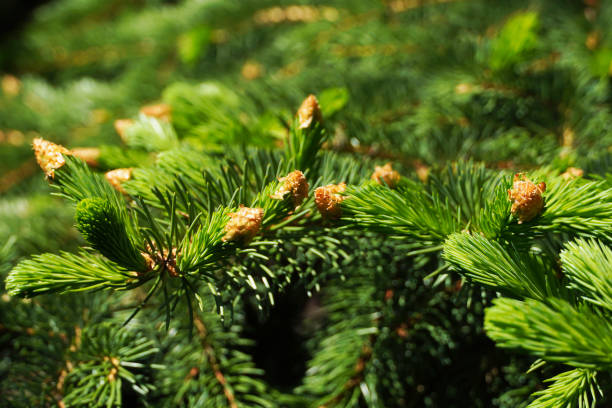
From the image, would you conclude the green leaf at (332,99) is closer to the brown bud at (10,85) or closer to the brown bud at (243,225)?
the brown bud at (243,225)

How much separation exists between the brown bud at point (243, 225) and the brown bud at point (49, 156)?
17cm

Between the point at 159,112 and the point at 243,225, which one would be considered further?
the point at 159,112

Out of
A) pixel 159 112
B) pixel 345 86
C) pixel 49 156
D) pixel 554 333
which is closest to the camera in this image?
pixel 554 333

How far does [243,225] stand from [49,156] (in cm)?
20

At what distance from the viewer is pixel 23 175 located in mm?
913

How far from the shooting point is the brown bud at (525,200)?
344mm

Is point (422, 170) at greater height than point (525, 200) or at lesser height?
greater

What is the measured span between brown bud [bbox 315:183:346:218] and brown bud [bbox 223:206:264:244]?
0.19 feet

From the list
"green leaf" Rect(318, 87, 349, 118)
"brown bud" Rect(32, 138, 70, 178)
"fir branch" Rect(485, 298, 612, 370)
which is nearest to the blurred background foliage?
"green leaf" Rect(318, 87, 349, 118)

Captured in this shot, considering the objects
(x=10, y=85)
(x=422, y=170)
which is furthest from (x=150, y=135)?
(x=10, y=85)

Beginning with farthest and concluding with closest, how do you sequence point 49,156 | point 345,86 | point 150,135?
point 345,86
point 150,135
point 49,156

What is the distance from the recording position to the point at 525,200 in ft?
1.12

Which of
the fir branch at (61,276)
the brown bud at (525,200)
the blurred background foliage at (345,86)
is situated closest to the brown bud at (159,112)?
the blurred background foliage at (345,86)

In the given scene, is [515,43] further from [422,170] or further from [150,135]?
[150,135]
